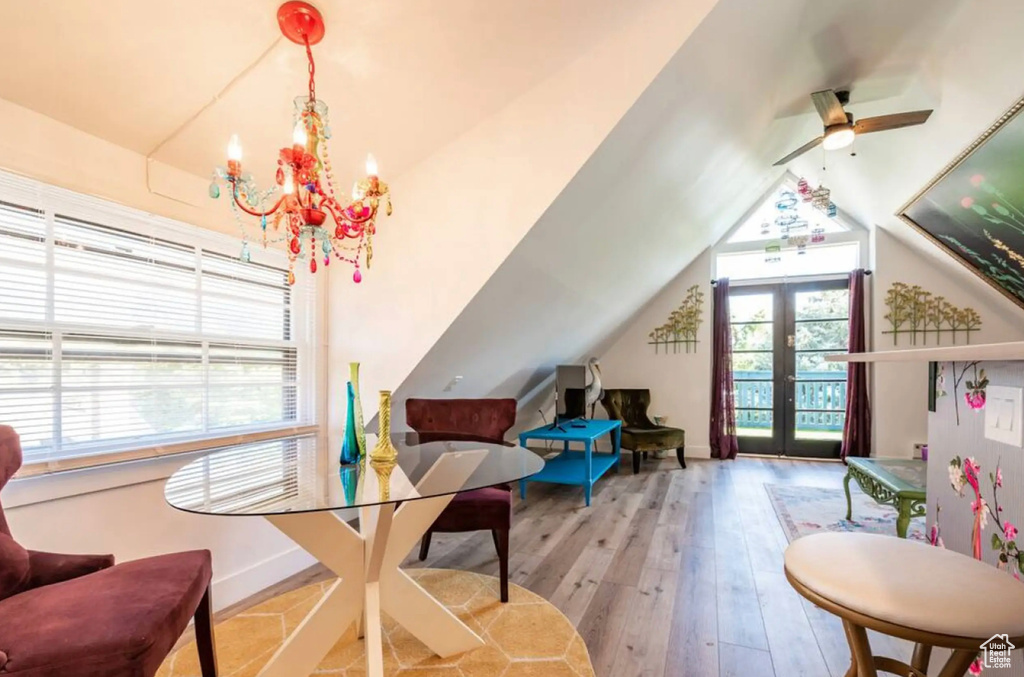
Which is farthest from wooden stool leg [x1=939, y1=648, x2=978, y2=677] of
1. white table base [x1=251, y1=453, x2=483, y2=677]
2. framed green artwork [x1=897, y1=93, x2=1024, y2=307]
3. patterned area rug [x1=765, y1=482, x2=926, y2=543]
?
framed green artwork [x1=897, y1=93, x2=1024, y2=307]

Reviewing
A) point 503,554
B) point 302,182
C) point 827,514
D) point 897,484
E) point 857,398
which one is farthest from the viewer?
point 857,398

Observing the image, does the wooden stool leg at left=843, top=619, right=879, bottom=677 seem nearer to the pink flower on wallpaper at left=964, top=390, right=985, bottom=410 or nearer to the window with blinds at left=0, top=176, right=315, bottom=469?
the pink flower on wallpaper at left=964, top=390, right=985, bottom=410

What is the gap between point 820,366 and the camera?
16.0 ft

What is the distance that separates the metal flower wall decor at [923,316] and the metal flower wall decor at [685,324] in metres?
1.84

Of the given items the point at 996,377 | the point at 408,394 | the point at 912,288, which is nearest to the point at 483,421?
the point at 408,394

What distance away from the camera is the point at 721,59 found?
2004 mm

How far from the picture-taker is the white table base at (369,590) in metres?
1.43

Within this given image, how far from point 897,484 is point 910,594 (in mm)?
2194

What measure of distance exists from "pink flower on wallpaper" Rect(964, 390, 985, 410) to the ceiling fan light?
2228 mm

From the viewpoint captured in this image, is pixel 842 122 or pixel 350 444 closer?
pixel 350 444

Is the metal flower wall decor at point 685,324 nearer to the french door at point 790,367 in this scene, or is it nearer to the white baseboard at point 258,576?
the french door at point 790,367

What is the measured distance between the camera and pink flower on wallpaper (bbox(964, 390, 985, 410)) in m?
1.04

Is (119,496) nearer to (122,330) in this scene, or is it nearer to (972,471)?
(122,330)
